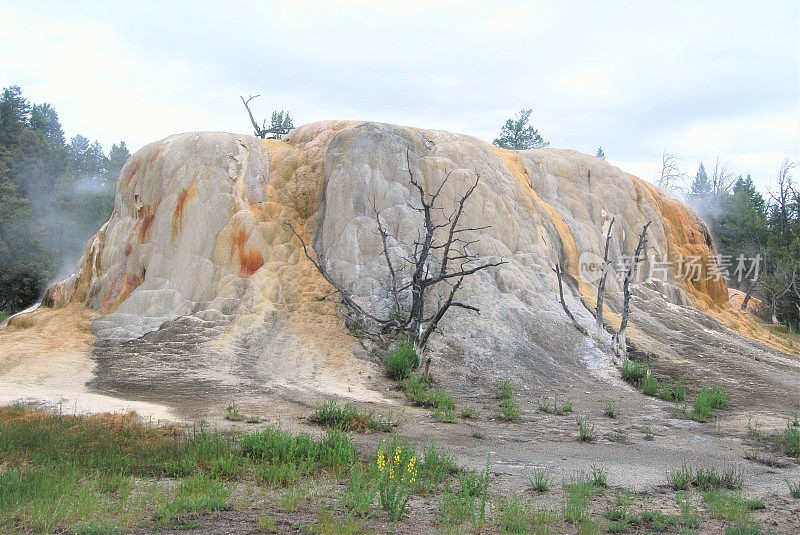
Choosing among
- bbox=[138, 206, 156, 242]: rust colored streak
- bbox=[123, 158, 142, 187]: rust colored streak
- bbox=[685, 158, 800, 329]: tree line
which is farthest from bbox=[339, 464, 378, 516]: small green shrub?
bbox=[685, 158, 800, 329]: tree line

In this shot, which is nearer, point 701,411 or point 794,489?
point 794,489

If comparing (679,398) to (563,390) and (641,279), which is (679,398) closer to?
(563,390)

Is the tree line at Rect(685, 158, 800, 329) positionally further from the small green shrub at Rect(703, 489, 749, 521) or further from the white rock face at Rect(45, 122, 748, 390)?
the small green shrub at Rect(703, 489, 749, 521)

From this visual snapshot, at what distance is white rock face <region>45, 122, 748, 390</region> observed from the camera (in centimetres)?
1260

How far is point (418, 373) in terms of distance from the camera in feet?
36.9

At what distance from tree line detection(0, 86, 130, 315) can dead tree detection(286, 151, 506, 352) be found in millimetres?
15907

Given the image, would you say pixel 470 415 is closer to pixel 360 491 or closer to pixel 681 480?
pixel 681 480

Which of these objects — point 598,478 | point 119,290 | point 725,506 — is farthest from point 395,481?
point 119,290

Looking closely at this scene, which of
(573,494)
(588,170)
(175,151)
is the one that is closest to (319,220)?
(175,151)

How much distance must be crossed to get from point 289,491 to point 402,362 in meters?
5.98

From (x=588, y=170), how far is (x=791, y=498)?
538 inches

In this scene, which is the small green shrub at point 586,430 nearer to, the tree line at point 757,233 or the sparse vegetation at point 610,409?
the sparse vegetation at point 610,409

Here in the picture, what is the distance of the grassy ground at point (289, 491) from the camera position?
15.0 ft

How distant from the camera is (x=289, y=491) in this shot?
523 centimetres
